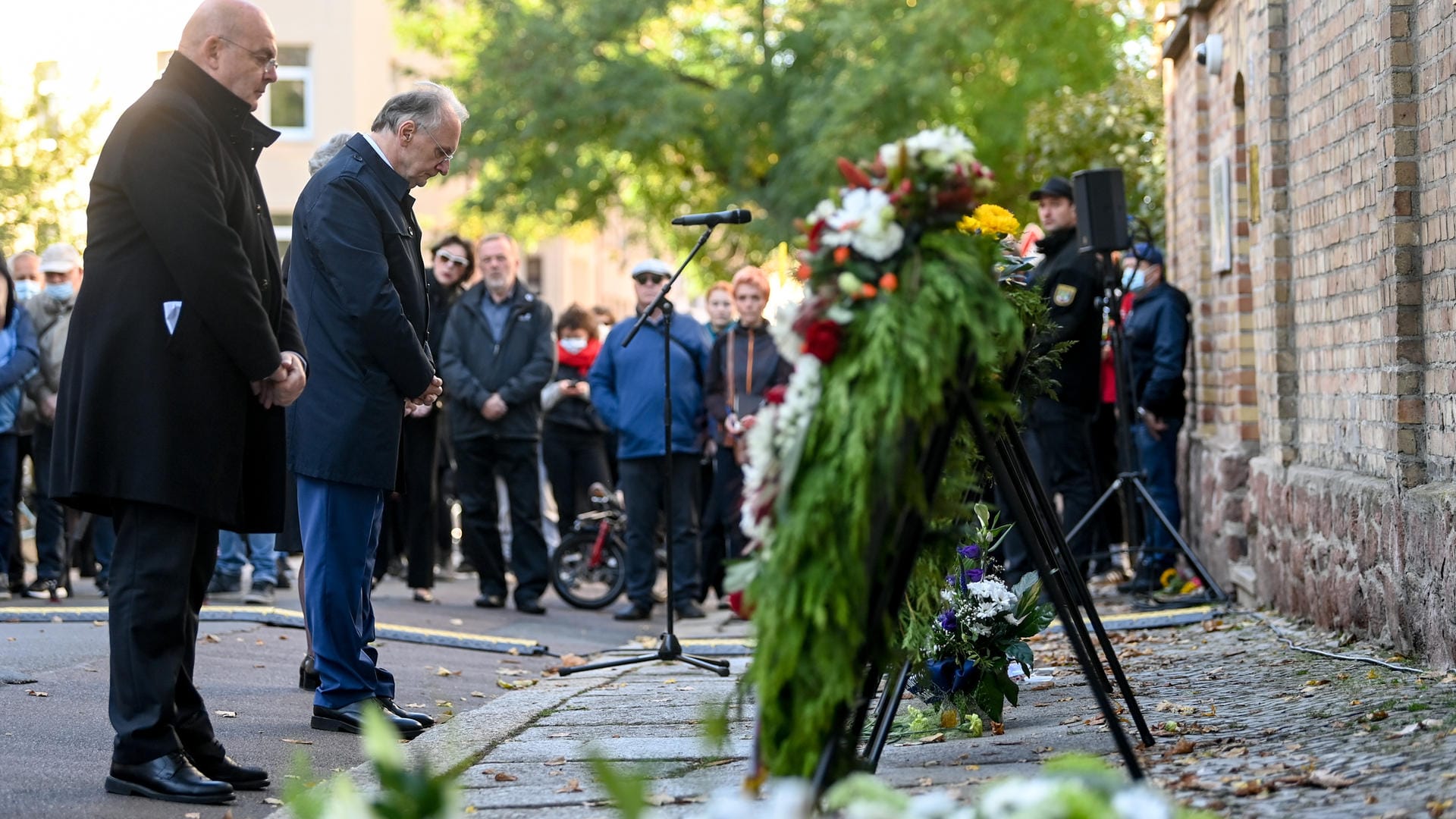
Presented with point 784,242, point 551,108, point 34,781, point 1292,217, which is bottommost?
point 34,781

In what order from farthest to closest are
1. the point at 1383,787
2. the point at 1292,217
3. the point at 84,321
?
the point at 1292,217, the point at 84,321, the point at 1383,787

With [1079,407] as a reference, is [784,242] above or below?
above

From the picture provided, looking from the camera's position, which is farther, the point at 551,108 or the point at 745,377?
the point at 551,108

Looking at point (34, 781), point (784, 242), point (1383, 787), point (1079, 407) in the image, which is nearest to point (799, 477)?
point (1383, 787)

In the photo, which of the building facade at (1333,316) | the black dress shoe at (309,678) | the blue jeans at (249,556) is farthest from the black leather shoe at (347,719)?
the blue jeans at (249,556)

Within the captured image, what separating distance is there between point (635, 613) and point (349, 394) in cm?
528

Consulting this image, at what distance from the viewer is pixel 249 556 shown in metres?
10.9

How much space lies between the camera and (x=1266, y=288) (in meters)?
9.01

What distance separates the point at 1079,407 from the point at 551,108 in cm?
1764

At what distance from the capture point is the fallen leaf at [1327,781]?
4402mm

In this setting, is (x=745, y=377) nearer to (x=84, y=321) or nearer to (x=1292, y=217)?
(x=1292, y=217)

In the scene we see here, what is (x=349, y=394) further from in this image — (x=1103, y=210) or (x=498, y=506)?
(x=1103, y=210)

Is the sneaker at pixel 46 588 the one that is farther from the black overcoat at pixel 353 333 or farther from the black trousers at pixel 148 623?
the black trousers at pixel 148 623

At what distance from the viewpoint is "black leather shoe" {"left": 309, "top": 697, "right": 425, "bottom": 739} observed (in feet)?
20.2
